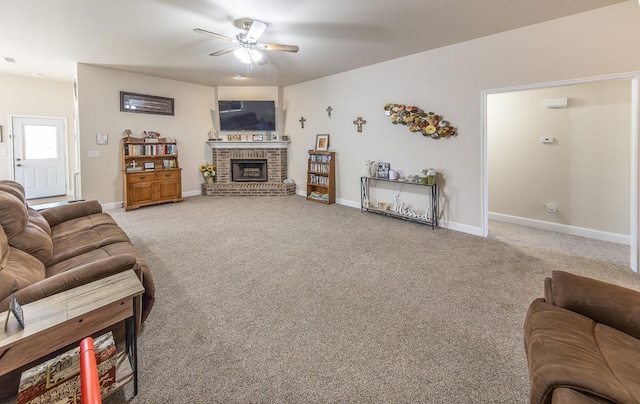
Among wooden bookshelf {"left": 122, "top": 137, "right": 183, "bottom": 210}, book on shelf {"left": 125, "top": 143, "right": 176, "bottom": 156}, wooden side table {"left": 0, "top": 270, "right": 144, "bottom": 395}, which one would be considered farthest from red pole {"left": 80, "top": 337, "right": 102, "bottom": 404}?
book on shelf {"left": 125, "top": 143, "right": 176, "bottom": 156}

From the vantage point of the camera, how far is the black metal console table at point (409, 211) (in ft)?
15.5

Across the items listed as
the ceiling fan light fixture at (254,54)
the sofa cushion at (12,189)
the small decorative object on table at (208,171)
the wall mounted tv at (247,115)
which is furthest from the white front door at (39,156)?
the ceiling fan light fixture at (254,54)

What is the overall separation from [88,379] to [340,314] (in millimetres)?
1816

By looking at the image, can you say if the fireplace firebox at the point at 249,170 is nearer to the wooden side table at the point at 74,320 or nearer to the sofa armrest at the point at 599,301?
the wooden side table at the point at 74,320

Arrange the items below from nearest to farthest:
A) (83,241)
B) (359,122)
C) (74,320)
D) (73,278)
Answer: (74,320) < (73,278) < (83,241) < (359,122)

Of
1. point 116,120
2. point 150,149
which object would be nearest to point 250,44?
point 150,149

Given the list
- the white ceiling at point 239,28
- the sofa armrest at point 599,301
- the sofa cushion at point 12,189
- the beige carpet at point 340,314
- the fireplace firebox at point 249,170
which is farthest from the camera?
the fireplace firebox at point 249,170

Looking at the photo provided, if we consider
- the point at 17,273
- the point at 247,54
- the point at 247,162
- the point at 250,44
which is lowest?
the point at 17,273

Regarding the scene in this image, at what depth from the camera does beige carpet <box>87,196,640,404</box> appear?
5.39 feet

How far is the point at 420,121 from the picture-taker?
478 centimetres

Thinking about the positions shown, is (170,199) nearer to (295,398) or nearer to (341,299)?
(341,299)

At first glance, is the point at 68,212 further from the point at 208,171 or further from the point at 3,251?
the point at 208,171

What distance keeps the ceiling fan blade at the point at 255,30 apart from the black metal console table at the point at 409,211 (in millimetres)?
2955

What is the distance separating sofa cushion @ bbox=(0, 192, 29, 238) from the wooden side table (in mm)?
972
